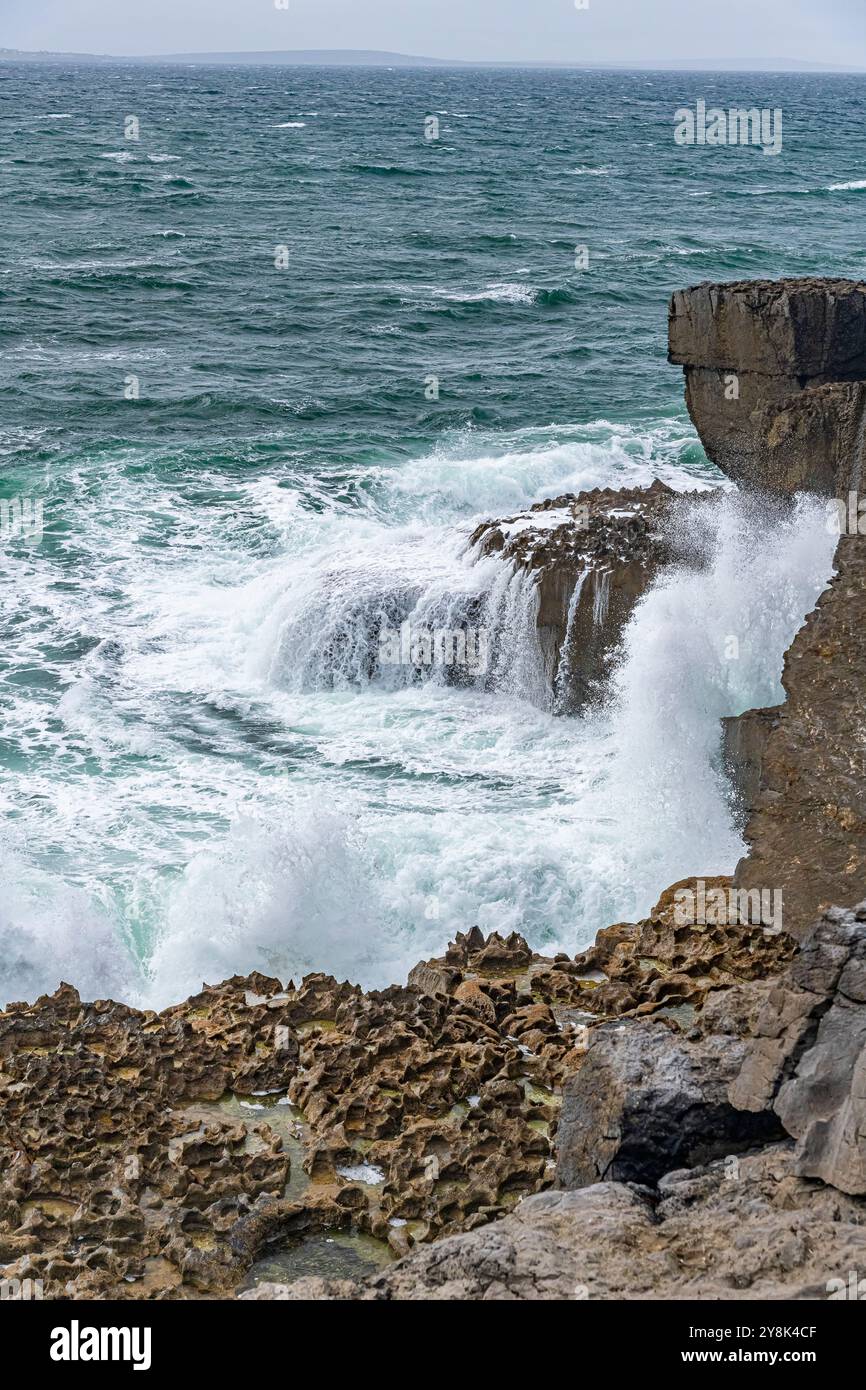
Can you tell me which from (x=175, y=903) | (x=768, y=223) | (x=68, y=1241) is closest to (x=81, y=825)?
(x=175, y=903)

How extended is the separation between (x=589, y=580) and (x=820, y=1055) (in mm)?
10616

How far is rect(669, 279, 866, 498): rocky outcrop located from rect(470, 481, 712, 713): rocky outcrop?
33.3 inches

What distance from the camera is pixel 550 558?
670 inches

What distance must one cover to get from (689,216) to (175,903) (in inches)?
1769

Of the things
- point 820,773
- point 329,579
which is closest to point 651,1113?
point 820,773

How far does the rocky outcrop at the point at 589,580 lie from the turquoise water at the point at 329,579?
1.03 feet

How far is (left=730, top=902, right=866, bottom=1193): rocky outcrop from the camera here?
5785 millimetres

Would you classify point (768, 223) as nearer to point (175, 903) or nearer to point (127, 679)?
point (127, 679)

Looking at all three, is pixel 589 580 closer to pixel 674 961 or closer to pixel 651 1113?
pixel 674 961

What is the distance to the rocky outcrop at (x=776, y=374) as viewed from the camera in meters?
15.7

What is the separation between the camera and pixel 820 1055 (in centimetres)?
629

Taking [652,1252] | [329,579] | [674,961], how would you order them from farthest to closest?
[329,579], [674,961], [652,1252]

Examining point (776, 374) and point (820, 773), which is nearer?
point (820, 773)

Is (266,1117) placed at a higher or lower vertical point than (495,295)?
lower
